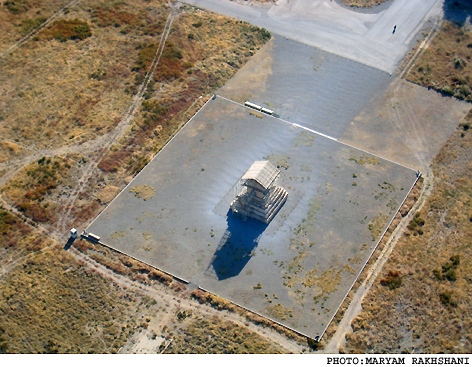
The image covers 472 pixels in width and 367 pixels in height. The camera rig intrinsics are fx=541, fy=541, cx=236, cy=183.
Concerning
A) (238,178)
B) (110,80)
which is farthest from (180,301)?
(110,80)

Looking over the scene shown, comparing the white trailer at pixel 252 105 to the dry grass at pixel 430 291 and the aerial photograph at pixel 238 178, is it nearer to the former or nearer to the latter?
the aerial photograph at pixel 238 178

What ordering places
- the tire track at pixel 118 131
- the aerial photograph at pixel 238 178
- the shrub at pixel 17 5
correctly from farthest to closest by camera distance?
the shrub at pixel 17 5 → the tire track at pixel 118 131 → the aerial photograph at pixel 238 178

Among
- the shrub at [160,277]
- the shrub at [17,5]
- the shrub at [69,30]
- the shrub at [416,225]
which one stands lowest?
the shrub at [160,277]

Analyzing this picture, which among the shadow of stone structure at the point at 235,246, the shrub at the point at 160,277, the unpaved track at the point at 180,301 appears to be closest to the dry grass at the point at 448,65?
the shadow of stone structure at the point at 235,246

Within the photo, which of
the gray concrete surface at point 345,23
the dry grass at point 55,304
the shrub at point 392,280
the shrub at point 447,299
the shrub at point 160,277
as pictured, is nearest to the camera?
the dry grass at point 55,304

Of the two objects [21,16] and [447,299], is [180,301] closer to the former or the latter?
[447,299]

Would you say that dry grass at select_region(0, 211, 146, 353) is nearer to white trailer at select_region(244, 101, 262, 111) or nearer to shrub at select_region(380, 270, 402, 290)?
shrub at select_region(380, 270, 402, 290)

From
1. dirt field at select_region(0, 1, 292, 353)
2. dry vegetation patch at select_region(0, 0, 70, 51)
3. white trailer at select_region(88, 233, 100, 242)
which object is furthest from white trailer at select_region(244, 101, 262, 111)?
dry vegetation patch at select_region(0, 0, 70, 51)

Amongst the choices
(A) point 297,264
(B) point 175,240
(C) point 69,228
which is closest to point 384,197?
(A) point 297,264
